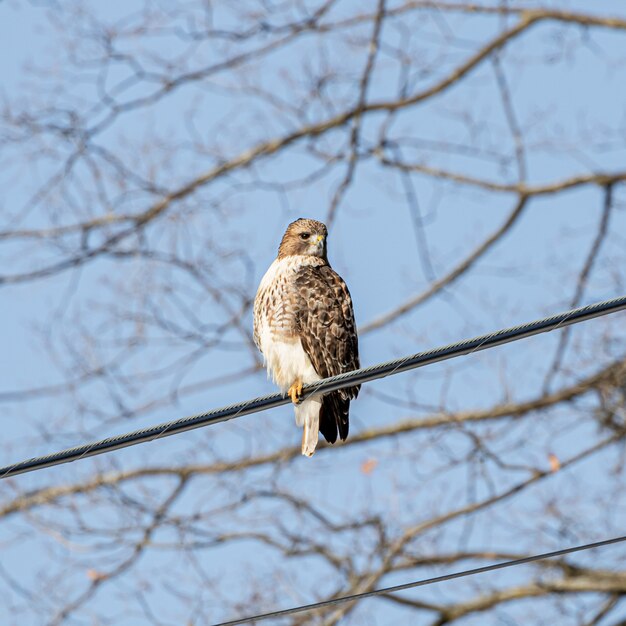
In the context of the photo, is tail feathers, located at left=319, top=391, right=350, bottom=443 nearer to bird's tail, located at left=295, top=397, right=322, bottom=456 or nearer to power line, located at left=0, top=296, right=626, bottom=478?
bird's tail, located at left=295, top=397, right=322, bottom=456

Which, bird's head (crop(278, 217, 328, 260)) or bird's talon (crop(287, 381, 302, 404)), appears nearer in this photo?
bird's talon (crop(287, 381, 302, 404))

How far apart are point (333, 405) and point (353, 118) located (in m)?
6.73

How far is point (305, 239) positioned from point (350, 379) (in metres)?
2.55

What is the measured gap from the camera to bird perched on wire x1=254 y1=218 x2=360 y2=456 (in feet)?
20.6

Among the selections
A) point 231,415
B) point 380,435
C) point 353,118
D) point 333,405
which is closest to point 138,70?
point 353,118

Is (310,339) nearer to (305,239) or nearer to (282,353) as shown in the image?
(282,353)

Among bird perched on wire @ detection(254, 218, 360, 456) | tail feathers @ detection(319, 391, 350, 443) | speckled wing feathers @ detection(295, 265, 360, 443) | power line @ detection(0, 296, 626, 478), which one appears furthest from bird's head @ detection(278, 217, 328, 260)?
power line @ detection(0, 296, 626, 478)

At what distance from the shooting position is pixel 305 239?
22.4ft

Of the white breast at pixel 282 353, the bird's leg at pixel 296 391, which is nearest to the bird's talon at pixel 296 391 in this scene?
the bird's leg at pixel 296 391

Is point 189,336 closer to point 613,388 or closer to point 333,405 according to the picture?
point 613,388

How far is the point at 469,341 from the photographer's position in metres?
3.97

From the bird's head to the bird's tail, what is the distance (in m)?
0.92

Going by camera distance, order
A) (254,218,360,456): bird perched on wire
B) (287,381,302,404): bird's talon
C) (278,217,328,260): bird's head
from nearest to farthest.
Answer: (287,381,302,404): bird's talon
(254,218,360,456): bird perched on wire
(278,217,328,260): bird's head

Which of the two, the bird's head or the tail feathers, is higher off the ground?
the bird's head
